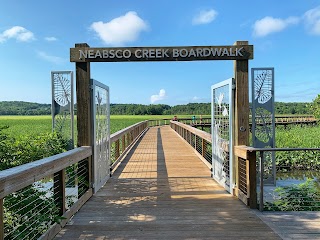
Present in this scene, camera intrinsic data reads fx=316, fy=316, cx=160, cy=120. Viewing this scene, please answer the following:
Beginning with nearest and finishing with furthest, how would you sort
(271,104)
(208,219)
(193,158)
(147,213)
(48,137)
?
1. (208,219)
2. (147,213)
3. (48,137)
4. (271,104)
5. (193,158)

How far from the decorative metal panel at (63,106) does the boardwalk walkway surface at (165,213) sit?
Result: 53.2 inches

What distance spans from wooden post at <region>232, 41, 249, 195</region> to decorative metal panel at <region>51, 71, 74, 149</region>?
310cm

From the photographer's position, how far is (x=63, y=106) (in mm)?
6254

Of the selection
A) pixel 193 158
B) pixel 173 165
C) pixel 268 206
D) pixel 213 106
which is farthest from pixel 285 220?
pixel 193 158

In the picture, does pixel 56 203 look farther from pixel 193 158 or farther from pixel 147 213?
pixel 193 158

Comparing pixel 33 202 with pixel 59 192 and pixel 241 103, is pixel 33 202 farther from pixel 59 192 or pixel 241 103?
pixel 241 103

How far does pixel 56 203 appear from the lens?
11.5 feet

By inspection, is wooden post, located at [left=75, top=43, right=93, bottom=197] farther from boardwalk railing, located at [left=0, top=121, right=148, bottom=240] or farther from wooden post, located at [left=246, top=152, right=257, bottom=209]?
wooden post, located at [left=246, top=152, right=257, bottom=209]

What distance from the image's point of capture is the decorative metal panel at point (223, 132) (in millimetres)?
5027

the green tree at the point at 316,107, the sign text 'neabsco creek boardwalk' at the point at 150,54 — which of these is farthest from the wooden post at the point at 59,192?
the green tree at the point at 316,107

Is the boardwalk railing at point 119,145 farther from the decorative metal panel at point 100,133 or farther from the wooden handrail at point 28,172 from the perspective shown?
the wooden handrail at point 28,172

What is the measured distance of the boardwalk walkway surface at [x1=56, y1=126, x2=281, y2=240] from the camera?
130 inches

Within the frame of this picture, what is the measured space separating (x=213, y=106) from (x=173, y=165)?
2.41 meters

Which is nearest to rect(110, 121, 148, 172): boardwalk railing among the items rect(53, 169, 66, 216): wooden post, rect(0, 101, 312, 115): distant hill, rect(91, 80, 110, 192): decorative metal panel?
rect(91, 80, 110, 192): decorative metal panel
